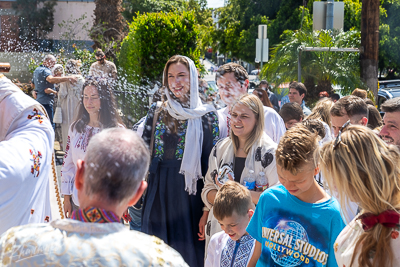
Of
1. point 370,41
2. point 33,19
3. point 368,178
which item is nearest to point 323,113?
point 368,178

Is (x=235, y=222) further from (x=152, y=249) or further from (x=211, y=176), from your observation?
(x=152, y=249)

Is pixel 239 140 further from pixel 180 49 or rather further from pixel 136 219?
pixel 180 49

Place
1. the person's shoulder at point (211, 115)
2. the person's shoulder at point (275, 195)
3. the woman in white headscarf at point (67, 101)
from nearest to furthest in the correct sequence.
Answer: the person's shoulder at point (275, 195), the person's shoulder at point (211, 115), the woman in white headscarf at point (67, 101)

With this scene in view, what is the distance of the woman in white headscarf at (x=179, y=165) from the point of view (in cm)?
389

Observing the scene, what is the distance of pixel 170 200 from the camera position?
3922 mm

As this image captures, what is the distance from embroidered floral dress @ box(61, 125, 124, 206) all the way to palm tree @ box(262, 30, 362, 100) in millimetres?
7148

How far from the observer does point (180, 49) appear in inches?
318

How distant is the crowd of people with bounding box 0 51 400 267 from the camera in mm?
1493

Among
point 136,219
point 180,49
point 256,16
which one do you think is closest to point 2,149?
Answer: point 136,219

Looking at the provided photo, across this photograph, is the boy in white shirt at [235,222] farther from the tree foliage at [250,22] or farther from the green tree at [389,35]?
the green tree at [389,35]

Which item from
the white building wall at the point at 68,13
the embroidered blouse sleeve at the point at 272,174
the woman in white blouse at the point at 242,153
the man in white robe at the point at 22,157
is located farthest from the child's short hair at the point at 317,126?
the white building wall at the point at 68,13

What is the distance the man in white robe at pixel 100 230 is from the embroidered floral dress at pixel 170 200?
233 centimetres

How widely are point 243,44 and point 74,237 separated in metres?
27.2

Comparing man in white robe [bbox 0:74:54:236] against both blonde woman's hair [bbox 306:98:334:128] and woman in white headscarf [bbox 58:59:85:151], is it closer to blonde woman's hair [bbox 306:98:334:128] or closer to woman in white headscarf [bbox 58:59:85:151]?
blonde woman's hair [bbox 306:98:334:128]
